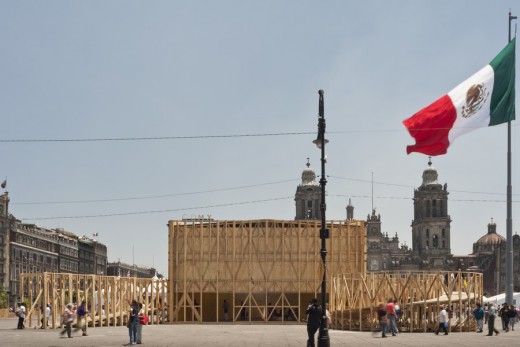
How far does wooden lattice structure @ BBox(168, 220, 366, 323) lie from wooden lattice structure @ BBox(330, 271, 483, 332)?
857 centimetres

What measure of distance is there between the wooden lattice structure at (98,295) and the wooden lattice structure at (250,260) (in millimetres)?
1782

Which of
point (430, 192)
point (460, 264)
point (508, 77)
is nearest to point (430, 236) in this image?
point (430, 192)

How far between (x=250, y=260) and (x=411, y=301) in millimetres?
17144

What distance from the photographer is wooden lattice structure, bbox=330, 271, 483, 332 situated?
42750mm

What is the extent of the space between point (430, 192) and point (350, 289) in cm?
12393

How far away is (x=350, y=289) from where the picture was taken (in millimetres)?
49312

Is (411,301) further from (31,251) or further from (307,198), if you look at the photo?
(307,198)

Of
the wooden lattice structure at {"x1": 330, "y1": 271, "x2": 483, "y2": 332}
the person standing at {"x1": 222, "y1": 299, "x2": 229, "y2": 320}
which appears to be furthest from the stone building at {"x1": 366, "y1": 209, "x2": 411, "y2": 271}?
the wooden lattice structure at {"x1": 330, "y1": 271, "x2": 483, "y2": 332}

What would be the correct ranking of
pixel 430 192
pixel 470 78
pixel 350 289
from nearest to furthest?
pixel 470 78
pixel 350 289
pixel 430 192

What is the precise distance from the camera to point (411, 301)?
42.7 meters

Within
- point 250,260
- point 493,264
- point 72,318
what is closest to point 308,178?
point 493,264

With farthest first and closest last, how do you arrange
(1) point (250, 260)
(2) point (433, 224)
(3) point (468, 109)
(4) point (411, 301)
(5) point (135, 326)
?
1. (2) point (433, 224)
2. (1) point (250, 260)
3. (4) point (411, 301)
4. (5) point (135, 326)
5. (3) point (468, 109)

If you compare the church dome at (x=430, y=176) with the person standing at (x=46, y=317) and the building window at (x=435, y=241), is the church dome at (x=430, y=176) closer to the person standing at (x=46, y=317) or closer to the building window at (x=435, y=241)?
the building window at (x=435, y=241)

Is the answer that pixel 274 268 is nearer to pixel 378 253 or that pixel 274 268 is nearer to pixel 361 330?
pixel 361 330
